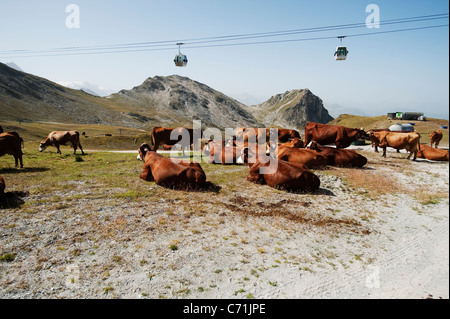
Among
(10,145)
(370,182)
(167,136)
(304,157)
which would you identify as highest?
(167,136)

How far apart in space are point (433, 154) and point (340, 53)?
447 inches

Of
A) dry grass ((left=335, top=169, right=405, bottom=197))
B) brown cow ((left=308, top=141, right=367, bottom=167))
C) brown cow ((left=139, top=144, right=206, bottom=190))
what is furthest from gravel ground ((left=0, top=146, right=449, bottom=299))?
brown cow ((left=308, top=141, right=367, bottom=167))

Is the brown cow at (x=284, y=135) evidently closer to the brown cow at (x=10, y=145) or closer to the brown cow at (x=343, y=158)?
the brown cow at (x=343, y=158)

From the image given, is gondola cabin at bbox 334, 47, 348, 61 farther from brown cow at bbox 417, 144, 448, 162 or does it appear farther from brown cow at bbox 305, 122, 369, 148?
brown cow at bbox 417, 144, 448, 162

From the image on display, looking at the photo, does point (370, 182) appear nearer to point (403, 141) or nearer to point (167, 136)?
point (403, 141)

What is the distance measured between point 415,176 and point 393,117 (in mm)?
93613

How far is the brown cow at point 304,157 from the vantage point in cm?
1498

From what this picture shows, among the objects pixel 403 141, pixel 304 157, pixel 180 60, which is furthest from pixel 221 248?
pixel 180 60

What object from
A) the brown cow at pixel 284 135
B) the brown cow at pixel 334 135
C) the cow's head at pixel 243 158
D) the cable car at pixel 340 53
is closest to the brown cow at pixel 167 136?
the cow's head at pixel 243 158

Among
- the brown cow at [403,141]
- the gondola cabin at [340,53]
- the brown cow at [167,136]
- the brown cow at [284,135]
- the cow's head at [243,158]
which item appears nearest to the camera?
the cow's head at [243,158]

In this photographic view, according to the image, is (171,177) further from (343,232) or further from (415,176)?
(415,176)

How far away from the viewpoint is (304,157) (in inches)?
594

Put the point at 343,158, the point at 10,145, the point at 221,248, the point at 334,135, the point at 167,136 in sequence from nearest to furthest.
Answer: the point at 221,248 < the point at 10,145 < the point at 343,158 < the point at 334,135 < the point at 167,136

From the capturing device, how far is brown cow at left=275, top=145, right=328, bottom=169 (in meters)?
15.0
